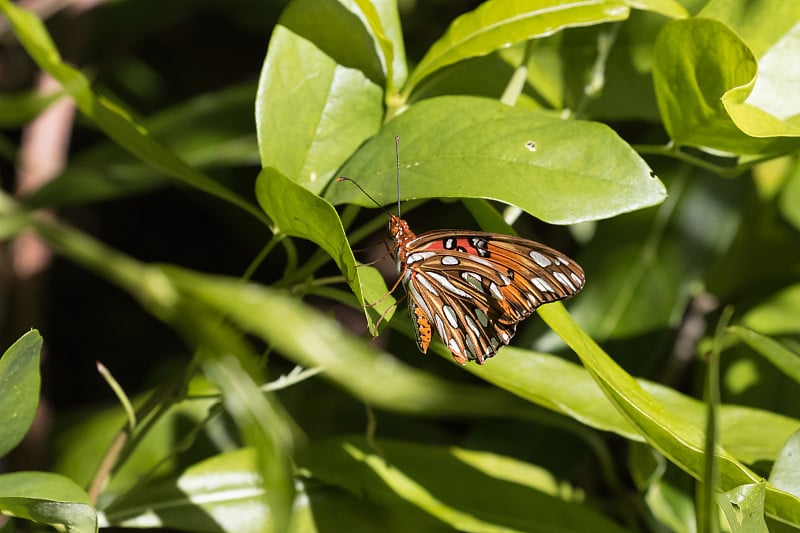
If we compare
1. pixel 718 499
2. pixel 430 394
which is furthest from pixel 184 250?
pixel 430 394

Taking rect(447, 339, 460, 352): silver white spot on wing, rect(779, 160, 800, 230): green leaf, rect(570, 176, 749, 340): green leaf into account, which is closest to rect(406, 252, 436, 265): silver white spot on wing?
rect(447, 339, 460, 352): silver white spot on wing

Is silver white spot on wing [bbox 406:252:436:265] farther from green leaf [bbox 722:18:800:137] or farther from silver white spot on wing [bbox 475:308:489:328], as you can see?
green leaf [bbox 722:18:800:137]

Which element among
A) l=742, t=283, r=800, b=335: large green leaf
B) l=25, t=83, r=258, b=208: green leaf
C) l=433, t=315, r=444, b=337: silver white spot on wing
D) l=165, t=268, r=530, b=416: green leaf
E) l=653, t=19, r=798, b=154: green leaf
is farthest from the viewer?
l=25, t=83, r=258, b=208: green leaf

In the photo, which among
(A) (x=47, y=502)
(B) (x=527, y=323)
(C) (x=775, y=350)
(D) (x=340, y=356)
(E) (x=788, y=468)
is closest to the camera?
(D) (x=340, y=356)

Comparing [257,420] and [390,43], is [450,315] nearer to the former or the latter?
[390,43]

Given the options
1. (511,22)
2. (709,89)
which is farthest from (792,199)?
(511,22)

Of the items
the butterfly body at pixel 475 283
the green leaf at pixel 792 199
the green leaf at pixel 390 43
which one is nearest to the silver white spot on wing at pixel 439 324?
the butterfly body at pixel 475 283
